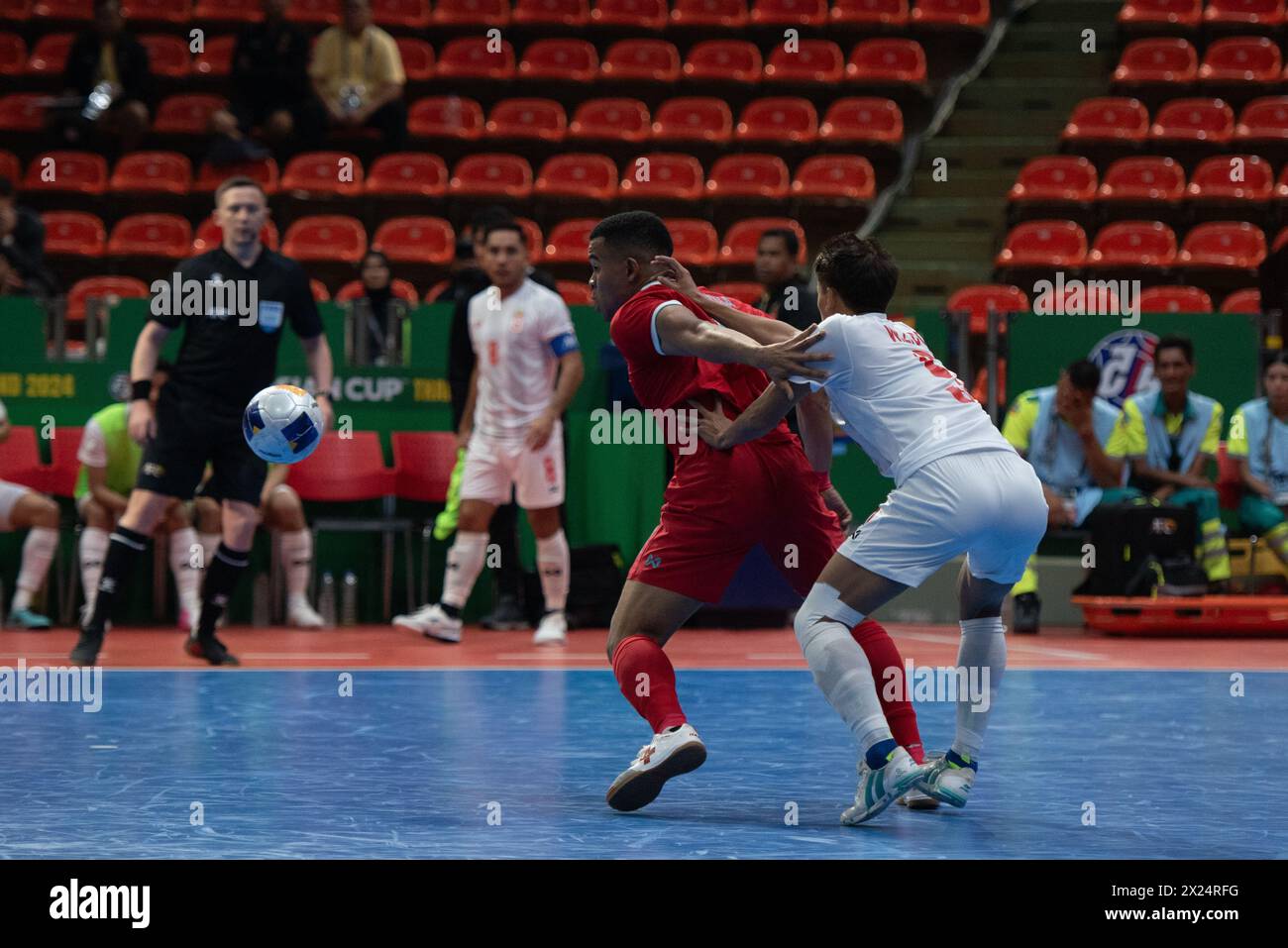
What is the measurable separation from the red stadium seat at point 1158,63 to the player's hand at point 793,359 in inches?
488

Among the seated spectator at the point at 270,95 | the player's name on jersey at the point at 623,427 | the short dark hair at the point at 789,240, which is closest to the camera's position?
the short dark hair at the point at 789,240

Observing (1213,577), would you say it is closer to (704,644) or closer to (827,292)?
(704,644)

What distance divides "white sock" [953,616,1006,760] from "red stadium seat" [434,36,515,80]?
41.2 feet

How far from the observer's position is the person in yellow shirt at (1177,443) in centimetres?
1065

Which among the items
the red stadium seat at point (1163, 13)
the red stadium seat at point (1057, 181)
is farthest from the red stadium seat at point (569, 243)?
the red stadium seat at point (1163, 13)

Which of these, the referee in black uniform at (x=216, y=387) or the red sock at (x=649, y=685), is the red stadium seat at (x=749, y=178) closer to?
the referee in black uniform at (x=216, y=387)

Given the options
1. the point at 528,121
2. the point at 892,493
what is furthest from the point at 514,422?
the point at 528,121

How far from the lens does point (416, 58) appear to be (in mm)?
16766

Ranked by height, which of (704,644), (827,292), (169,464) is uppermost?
(827,292)

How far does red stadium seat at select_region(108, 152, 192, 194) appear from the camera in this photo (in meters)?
15.4

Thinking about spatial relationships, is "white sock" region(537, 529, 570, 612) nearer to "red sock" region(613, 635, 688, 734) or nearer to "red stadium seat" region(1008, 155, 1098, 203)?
"red sock" region(613, 635, 688, 734)
